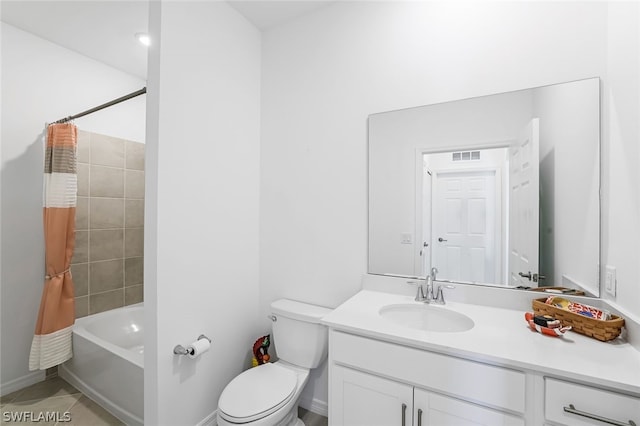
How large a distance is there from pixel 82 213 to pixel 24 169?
1.55ft

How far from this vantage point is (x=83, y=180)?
2365mm

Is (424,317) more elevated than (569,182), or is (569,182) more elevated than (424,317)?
(569,182)

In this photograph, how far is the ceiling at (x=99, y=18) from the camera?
1.79 meters

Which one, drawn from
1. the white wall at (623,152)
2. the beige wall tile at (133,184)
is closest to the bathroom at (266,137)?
the white wall at (623,152)

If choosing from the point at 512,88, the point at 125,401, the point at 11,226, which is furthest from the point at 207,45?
the point at 125,401

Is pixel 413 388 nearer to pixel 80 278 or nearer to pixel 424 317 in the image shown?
pixel 424 317

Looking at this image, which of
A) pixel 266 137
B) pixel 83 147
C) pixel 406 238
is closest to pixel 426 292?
pixel 406 238

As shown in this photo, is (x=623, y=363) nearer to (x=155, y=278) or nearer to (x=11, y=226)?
(x=155, y=278)

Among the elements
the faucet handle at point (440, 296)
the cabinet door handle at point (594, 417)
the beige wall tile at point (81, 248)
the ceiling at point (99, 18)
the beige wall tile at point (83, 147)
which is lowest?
the cabinet door handle at point (594, 417)

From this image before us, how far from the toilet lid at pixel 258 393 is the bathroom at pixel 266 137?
0.91 ft

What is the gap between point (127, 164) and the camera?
8.66 ft

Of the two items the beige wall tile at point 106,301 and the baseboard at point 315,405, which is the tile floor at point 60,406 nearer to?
the baseboard at point 315,405

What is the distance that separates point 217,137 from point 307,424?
6.18ft

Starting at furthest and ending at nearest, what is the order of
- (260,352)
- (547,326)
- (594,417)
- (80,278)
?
(80,278) < (260,352) < (547,326) < (594,417)
